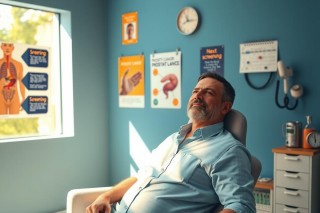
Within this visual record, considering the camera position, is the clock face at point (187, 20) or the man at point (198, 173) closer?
the man at point (198, 173)

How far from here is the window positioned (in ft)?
10.3

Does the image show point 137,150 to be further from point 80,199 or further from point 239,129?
point 239,129

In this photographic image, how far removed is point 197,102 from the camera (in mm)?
1939

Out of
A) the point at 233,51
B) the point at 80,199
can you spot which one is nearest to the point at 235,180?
the point at 80,199

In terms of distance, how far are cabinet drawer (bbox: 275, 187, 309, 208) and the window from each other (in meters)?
1.99

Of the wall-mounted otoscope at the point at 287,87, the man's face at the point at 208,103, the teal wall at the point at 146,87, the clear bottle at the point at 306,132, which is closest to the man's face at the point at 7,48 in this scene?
the teal wall at the point at 146,87

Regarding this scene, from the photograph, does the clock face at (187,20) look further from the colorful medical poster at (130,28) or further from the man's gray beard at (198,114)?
the man's gray beard at (198,114)

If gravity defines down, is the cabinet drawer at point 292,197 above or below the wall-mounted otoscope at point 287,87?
below

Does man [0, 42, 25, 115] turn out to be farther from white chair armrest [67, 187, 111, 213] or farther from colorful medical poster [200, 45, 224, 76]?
A: colorful medical poster [200, 45, 224, 76]

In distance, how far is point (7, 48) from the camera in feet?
10.1

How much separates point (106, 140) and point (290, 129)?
1.99 metres

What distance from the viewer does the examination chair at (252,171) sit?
181cm

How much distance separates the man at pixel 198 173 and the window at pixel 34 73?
159cm

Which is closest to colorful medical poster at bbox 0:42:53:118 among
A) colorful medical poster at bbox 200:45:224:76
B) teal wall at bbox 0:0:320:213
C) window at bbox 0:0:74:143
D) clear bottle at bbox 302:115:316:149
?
window at bbox 0:0:74:143
